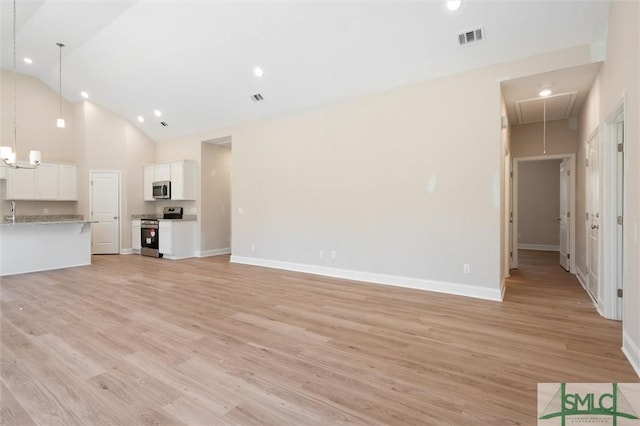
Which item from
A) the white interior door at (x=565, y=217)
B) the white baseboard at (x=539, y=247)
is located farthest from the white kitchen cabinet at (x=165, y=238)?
the white baseboard at (x=539, y=247)

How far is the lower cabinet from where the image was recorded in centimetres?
719

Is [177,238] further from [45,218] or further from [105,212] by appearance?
[45,218]

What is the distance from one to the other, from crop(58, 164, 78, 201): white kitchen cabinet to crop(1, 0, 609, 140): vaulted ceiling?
6.79ft

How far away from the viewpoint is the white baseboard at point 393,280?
398 centimetres

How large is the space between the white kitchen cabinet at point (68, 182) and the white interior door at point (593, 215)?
1043cm

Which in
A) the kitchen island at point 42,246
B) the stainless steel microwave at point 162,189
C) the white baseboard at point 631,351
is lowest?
the white baseboard at point 631,351

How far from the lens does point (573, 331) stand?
2906 mm

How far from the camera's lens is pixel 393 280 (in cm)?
467

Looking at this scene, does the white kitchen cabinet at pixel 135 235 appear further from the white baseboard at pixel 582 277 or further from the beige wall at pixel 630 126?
the white baseboard at pixel 582 277

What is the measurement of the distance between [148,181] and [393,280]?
705 centimetres

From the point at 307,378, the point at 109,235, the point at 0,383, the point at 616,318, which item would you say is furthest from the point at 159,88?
the point at 616,318

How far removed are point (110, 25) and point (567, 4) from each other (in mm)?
6245

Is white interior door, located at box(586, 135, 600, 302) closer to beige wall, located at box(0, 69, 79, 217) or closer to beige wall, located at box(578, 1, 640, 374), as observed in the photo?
beige wall, located at box(578, 1, 640, 374)

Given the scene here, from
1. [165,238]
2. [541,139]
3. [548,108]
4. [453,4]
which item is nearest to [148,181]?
[165,238]
